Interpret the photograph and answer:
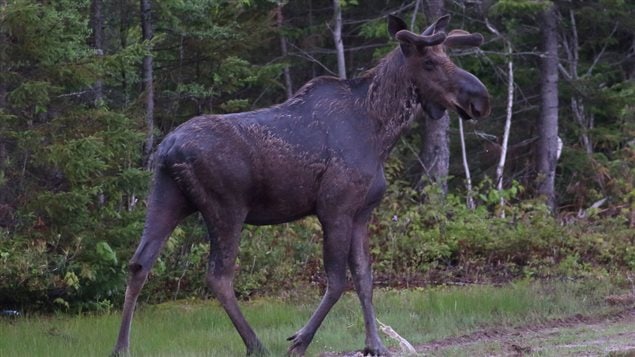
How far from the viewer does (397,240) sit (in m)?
15.1

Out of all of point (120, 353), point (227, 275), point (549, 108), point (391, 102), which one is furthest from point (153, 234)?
point (549, 108)

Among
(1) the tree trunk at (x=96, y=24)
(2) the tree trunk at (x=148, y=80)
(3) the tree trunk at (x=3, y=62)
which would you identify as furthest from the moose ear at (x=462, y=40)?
(1) the tree trunk at (x=96, y=24)

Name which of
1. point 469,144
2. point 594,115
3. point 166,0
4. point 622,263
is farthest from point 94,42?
point 594,115

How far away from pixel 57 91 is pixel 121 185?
4.16 feet

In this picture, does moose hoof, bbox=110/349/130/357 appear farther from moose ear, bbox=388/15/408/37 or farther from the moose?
moose ear, bbox=388/15/408/37

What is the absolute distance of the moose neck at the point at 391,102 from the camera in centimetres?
915

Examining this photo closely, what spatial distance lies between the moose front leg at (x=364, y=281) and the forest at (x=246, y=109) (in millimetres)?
3329

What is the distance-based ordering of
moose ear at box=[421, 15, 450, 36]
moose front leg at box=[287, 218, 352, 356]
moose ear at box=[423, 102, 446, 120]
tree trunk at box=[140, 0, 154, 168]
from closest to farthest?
moose front leg at box=[287, 218, 352, 356] → moose ear at box=[423, 102, 446, 120] → moose ear at box=[421, 15, 450, 36] → tree trunk at box=[140, 0, 154, 168]

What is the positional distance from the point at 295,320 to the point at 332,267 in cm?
248

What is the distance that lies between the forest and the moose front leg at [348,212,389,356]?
3329mm

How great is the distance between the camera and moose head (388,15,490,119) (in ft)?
29.7

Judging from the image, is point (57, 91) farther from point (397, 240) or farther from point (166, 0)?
point (397, 240)

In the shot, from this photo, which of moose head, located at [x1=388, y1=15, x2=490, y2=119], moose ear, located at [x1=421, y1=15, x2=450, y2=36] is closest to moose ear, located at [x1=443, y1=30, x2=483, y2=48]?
moose ear, located at [x1=421, y1=15, x2=450, y2=36]

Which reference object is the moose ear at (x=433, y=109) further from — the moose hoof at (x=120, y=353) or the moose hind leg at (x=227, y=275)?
the moose hoof at (x=120, y=353)
